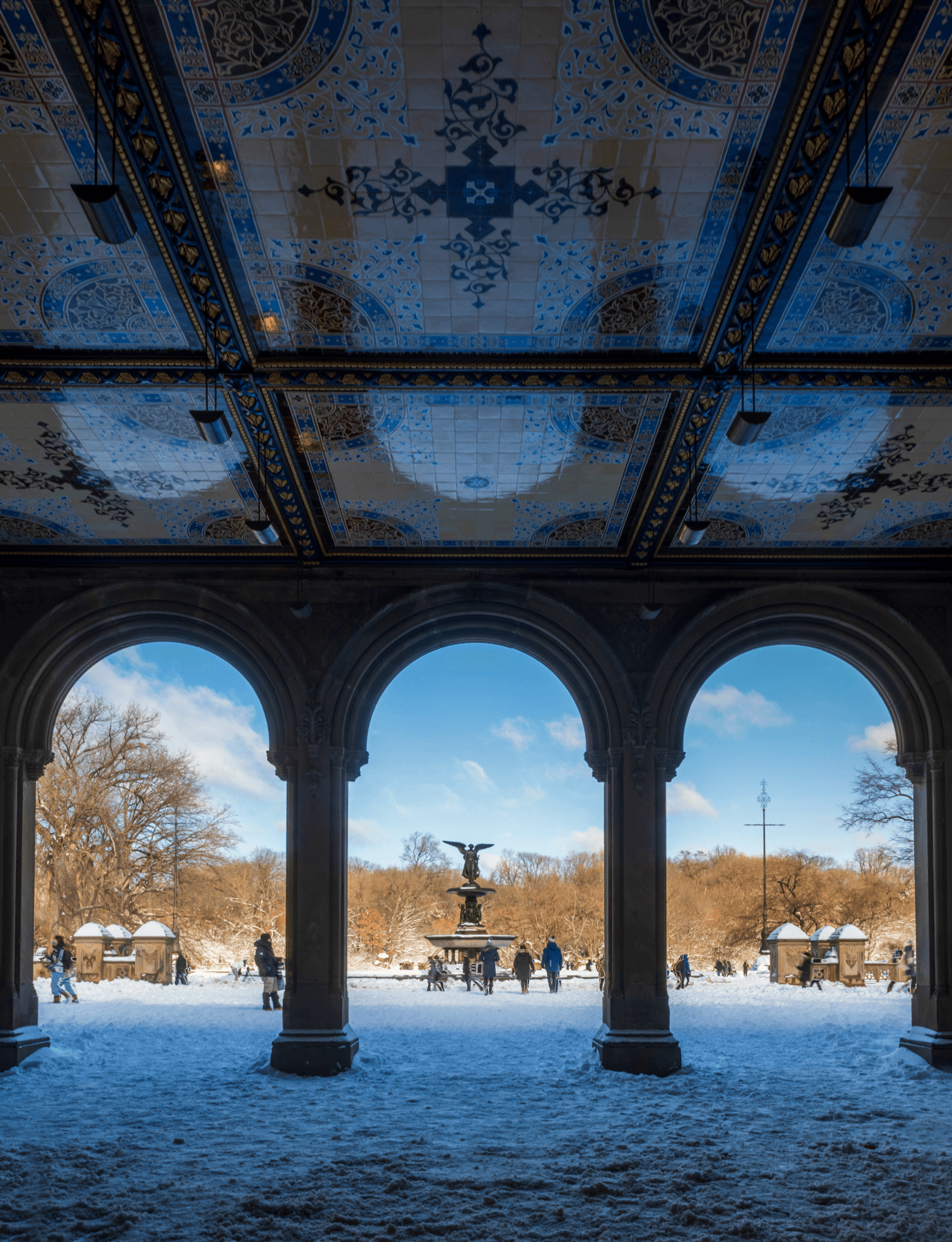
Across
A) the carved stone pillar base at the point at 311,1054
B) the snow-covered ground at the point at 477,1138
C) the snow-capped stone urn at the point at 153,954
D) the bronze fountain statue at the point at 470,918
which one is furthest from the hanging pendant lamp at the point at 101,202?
the snow-capped stone urn at the point at 153,954

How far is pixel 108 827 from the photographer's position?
95.1ft

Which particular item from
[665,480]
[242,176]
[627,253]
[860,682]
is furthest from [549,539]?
[860,682]

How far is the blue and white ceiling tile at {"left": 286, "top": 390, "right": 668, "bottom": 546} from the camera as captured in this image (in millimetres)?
7969

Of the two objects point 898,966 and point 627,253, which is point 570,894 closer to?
point 898,966

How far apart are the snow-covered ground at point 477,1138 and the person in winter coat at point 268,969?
1899 mm

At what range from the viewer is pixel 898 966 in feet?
66.7

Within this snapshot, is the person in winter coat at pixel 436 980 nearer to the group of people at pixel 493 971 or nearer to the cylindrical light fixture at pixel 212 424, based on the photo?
the group of people at pixel 493 971

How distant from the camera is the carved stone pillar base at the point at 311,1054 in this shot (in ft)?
34.0

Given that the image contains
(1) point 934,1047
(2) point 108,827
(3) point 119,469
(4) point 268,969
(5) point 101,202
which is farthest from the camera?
(2) point 108,827

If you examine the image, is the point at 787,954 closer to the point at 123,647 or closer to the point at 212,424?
the point at 123,647

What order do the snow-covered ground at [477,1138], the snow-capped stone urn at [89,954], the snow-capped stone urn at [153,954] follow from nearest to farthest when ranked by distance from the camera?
the snow-covered ground at [477,1138] → the snow-capped stone urn at [89,954] → the snow-capped stone urn at [153,954]

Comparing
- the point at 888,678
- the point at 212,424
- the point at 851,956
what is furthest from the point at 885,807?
the point at 212,424

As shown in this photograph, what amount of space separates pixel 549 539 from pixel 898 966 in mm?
14410

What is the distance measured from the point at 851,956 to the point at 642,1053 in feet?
Answer: 32.9
